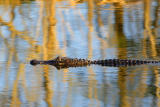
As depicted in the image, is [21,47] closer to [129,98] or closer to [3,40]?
[3,40]

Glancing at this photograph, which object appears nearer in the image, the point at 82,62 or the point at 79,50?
the point at 82,62

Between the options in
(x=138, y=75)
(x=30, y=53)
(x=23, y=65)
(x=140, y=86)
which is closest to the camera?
(x=140, y=86)

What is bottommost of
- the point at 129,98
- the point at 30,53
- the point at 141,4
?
the point at 129,98

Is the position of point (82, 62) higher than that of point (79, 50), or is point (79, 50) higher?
point (79, 50)

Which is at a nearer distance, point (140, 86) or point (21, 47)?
point (140, 86)

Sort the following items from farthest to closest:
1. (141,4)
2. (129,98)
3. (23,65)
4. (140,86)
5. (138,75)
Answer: (141,4) → (23,65) → (138,75) → (140,86) → (129,98)

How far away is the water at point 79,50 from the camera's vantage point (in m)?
7.34

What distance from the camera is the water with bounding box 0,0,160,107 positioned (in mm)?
7340

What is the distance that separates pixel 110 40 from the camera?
38.4 ft

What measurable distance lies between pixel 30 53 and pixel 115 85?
299 cm

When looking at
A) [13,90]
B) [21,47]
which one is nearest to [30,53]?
[21,47]

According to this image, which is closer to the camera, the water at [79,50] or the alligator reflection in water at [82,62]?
the water at [79,50]

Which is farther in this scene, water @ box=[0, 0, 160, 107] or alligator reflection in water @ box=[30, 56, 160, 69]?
alligator reflection in water @ box=[30, 56, 160, 69]

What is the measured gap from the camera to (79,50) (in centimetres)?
1056
